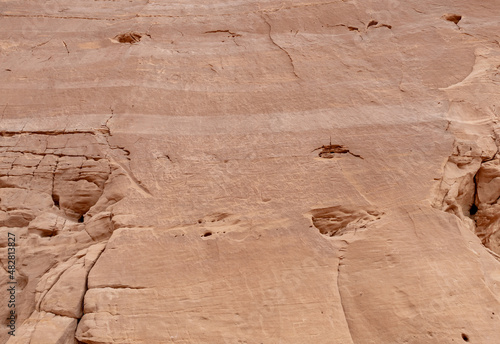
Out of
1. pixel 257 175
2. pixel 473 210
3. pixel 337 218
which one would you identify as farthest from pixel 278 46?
pixel 473 210

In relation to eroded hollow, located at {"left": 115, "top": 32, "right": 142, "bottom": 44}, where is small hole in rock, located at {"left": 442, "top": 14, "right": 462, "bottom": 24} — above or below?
above

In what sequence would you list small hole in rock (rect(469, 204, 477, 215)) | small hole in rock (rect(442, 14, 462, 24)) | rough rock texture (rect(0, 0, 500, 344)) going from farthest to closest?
1. small hole in rock (rect(442, 14, 462, 24))
2. small hole in rock (rect(469, 204, 477, 215))
3. rough rock texture (rect(0, 0, 500, 344))

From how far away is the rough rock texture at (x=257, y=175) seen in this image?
2986mm

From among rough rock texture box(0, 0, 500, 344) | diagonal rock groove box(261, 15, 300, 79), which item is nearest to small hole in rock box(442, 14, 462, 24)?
rough rock texture box(0, 0, 500, 344)

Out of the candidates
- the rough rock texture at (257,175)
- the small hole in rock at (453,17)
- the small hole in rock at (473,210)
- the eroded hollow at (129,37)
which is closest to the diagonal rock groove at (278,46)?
the rough rock texture at (257,175)

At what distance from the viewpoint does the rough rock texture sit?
118 inches

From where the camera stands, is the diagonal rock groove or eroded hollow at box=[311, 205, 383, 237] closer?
eroded hollow at box=[311, 205, 383, 237]

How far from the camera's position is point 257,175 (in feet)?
11.6

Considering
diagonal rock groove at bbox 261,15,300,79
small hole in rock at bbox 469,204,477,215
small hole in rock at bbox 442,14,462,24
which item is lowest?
small hole in rock at bbox 469,204,477,215

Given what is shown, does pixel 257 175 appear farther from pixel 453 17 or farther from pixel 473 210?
pixel 453 17

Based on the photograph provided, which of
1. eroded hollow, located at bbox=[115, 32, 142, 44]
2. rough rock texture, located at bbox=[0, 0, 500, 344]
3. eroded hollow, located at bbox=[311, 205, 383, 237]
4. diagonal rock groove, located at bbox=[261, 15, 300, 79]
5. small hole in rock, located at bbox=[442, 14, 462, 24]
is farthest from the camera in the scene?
eroded hollow, located at bbox=[115, 32, 142, 44]

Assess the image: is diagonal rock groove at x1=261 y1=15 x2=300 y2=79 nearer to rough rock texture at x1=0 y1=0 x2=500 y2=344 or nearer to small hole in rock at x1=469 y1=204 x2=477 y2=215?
rough rock texture at x1=0 y1=0 x2=500 y2=344

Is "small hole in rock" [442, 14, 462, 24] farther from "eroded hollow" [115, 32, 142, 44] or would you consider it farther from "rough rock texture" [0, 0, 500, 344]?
"eroded hollow" [115, 32, 142, 44]

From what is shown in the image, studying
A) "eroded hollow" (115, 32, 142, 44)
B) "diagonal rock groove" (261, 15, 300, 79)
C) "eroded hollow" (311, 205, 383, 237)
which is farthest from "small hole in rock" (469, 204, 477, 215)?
"eroded hollow" (115, 32, 142, 44)
